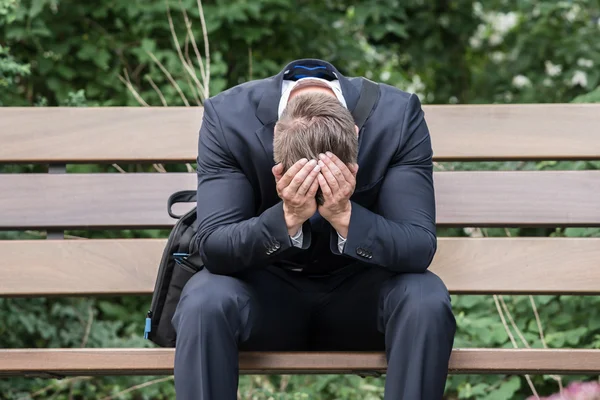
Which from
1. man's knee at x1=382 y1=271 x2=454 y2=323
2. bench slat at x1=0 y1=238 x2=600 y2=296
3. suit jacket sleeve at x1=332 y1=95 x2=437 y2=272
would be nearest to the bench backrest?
bench slat at x1=0 y1=238 x2=600 y2=296

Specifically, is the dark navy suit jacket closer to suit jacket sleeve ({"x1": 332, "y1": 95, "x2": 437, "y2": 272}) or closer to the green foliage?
suit jacket sleeve ({"x1": 332, "y1": 95, "x2": 437, "y2": 272})

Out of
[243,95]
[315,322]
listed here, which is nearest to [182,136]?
[243,95]

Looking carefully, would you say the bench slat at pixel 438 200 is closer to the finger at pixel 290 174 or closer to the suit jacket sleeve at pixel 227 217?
the suit jacket sleeve at pixel 227 217

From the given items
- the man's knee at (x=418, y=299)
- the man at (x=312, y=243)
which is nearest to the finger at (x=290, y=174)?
the man at (x=312, y=243)

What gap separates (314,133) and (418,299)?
494mm

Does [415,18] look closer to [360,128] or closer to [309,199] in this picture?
[360,128]

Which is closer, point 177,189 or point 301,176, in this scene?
point 301,176

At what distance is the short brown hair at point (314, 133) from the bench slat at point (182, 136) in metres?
0.94

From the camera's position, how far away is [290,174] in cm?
253

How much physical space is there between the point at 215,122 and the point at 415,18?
275cm

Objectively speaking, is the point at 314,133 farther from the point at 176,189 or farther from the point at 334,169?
the point at 176,189

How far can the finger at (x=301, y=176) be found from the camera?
2525 mm

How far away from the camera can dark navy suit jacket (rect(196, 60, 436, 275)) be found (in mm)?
2639

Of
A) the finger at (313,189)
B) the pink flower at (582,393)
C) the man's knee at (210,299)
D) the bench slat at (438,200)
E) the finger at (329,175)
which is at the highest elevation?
the pink flower at (582,393)
